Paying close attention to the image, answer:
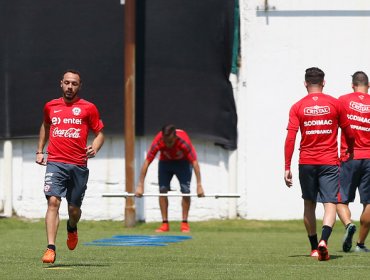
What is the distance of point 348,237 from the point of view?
36.8 ft

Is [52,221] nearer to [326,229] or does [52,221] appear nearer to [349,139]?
[326,229]

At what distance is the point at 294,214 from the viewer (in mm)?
18688

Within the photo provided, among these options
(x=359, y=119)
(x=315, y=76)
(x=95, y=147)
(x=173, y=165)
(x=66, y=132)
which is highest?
(x=315, y=76)

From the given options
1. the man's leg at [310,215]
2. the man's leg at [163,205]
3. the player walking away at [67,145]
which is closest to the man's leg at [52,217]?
the player walking away at [67,145]

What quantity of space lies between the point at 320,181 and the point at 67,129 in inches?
94.5

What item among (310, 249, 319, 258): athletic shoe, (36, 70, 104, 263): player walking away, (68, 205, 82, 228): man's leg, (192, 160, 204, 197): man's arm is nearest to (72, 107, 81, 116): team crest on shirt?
(36, 70, 104, 263): player walking away

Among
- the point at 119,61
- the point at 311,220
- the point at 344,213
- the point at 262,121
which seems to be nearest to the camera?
the point at 311,220

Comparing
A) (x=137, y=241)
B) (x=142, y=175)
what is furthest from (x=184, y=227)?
(x=137, y=241)

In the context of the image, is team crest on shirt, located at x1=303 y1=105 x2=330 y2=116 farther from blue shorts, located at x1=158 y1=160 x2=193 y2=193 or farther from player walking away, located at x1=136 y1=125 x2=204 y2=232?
blue shorts, located at x1=158 y1=160 x2=193 y2=193

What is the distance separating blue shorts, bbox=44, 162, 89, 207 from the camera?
9680mm

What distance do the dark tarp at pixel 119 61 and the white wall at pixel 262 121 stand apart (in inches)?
13.4

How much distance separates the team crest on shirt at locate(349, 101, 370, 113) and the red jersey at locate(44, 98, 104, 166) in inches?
117

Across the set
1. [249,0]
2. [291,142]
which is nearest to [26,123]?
[249,0]

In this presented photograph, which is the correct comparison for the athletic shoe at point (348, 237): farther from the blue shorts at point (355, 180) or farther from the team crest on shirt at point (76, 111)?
the team crest on shirt at point (76, 111)
